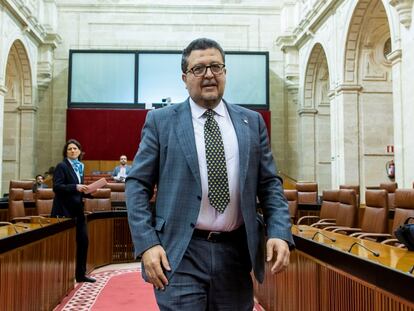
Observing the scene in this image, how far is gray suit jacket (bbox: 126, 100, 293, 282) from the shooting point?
1.68 metres

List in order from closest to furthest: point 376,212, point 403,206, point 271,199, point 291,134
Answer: point 271,199 < point 403,206 < point 376,212 < point 291,134

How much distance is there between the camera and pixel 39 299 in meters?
3.80

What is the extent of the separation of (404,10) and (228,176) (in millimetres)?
7340

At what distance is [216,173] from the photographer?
1.74m

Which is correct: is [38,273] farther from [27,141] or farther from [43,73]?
[43,73]

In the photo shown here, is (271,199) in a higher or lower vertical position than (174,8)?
lower

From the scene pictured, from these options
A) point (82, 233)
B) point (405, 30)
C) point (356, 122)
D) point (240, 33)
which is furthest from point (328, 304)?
point (240, 33)

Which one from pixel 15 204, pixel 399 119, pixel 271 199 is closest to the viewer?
pixel 271 199

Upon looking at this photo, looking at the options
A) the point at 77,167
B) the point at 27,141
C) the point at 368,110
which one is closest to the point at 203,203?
the point at 77,167

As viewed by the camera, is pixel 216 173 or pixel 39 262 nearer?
pixel 216 173

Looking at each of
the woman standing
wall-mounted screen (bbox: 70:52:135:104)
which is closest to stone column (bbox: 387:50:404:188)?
the woman standing

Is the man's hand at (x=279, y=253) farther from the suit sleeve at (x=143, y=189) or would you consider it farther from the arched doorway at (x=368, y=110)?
the arched doorway at (x=368, y=110)

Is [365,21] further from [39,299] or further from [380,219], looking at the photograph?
[39,299]

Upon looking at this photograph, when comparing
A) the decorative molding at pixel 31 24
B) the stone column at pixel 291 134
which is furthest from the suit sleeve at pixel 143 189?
the stone column at pixel 291 134
